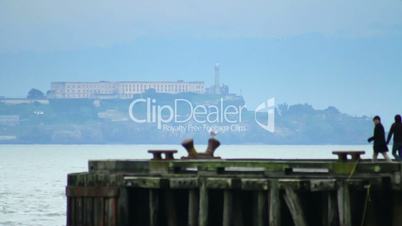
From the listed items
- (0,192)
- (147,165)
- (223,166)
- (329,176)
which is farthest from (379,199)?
(0,192)

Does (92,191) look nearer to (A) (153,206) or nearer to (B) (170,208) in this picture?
(A) (153,206)

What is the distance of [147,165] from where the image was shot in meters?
31.8

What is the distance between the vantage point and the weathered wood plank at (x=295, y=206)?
29250 mm

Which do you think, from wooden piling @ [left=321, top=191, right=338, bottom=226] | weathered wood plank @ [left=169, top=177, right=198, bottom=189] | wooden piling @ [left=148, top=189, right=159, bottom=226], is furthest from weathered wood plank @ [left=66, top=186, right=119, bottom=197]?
wooden piling @ [left=321, top=191, right=338, bottom=226]

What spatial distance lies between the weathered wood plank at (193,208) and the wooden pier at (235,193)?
2cm

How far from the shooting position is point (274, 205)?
29.3 metres

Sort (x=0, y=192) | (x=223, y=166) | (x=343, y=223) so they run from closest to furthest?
(x=343, y=223) → (x=223, y=166) → (x=0, y=192)

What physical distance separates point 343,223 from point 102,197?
220 inches

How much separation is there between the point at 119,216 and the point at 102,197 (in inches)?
22.2

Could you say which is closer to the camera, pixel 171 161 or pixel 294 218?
pixel 294 218

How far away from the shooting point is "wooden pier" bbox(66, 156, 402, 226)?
2902 cm

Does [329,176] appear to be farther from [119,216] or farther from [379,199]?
[119,216]

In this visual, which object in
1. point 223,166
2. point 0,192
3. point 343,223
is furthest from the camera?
point 0,192

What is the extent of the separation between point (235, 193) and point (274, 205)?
46.8 inches
